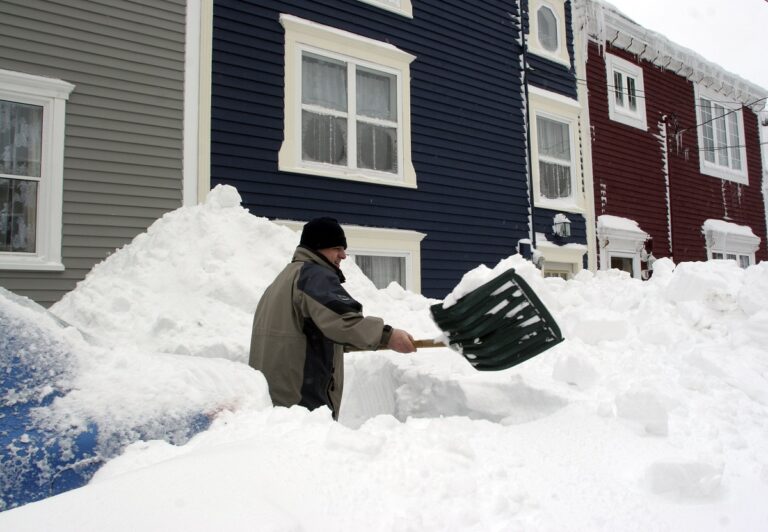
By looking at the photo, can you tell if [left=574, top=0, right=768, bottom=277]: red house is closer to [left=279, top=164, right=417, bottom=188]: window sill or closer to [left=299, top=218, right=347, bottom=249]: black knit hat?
[left=279, top=164, right=417, bottom=188]: window sill

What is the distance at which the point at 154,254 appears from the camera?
5121 mm

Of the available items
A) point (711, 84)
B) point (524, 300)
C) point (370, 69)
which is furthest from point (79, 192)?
point (711, 84)

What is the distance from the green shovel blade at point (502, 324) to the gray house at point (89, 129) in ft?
13.6

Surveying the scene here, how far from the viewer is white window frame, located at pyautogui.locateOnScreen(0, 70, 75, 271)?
5.28 meters

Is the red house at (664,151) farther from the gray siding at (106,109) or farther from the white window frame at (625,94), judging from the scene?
the gray siding at (106,109)

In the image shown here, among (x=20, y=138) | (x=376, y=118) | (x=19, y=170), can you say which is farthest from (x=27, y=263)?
(x=376, y=118)

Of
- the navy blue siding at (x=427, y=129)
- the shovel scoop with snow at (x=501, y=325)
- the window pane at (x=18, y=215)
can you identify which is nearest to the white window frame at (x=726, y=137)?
the navy blue siding at (x=427, y=129)

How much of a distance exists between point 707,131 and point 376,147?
11.0 m

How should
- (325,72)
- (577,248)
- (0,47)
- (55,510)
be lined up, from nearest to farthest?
(55,510) < (0,47) < (325,72) < (577,248)

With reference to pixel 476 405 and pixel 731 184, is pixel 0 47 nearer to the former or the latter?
pixel 476 405

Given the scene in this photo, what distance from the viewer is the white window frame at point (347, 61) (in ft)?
22.8

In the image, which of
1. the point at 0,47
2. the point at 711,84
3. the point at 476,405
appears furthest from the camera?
the point at 711,84

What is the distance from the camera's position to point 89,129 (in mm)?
5664

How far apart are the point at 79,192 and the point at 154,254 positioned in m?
1.19
